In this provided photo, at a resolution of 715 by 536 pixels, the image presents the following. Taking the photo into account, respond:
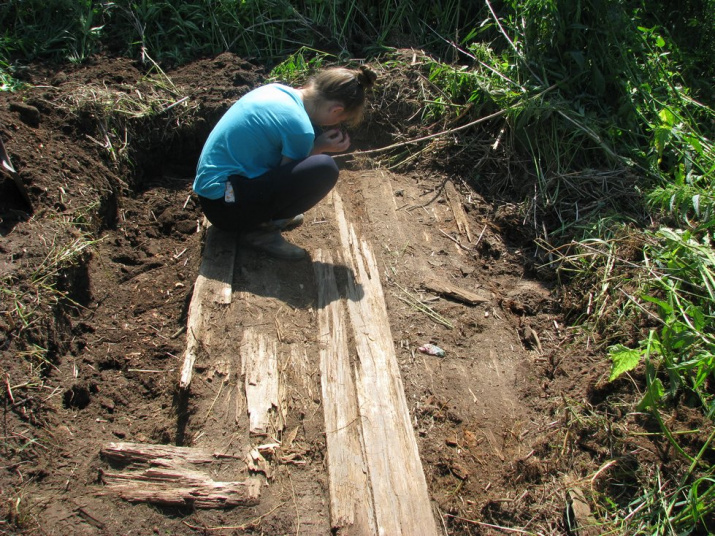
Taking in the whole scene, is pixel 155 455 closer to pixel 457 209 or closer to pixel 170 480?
pixel 170 480

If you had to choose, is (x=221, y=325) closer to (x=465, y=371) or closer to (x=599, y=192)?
(x=465, y=371)

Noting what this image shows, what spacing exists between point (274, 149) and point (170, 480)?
71.3 inches

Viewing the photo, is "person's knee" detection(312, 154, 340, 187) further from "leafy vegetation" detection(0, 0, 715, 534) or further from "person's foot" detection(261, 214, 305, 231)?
"leafy vegetation" detection(0, 0, 715, 534)

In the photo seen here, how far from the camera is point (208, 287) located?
328 centimetres

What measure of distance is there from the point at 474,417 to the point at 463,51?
3139 mm

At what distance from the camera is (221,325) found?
3082 millimetres

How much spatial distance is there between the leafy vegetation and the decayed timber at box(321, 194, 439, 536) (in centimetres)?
82

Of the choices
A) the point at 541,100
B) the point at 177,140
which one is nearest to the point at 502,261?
the point at 541,100

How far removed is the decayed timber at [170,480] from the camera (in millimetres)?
2357

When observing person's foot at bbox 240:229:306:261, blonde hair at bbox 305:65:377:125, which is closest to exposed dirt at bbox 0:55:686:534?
person's foot at bbox 240:229:306:261

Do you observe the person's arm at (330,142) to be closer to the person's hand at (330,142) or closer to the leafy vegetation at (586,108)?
the person's hand at (330,142)

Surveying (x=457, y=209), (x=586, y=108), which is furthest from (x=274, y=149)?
(x=586, y=108)

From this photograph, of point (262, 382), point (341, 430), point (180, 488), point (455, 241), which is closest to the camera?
point (180, 488)

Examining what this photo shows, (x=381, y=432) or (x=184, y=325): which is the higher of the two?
(x=381, y=432)
